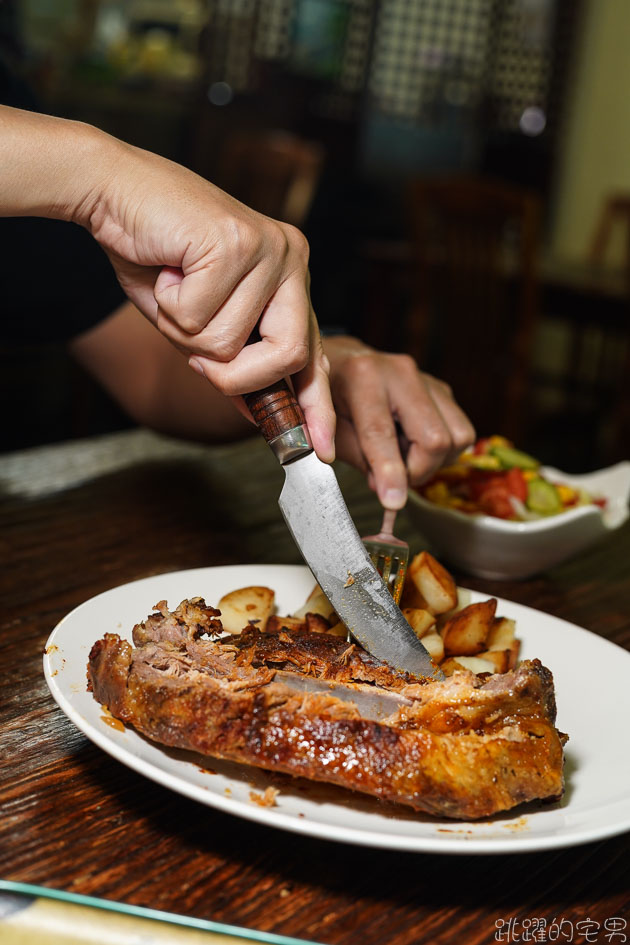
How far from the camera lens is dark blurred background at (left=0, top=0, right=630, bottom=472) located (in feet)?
16.0

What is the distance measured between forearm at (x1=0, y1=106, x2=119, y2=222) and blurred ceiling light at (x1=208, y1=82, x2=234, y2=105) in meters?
5.28

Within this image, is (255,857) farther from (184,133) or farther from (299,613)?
(184,133)

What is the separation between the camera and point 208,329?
32.5 inches

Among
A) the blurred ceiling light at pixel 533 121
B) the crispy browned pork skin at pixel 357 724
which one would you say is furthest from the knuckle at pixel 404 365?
the blurred ceiling light at pixel 533 121

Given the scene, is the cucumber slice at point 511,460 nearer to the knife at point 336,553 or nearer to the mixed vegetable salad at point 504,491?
the mixed vegetable salad at point 504,491

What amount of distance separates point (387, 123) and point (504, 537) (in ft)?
18.6

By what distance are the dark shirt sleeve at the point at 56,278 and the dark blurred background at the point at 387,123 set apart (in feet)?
8.91

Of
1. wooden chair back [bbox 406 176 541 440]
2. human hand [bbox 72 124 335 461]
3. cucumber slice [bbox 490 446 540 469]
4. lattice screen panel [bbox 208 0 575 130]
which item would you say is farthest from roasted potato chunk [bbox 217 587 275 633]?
lattice screen panel [bbox 208 0 575 130]

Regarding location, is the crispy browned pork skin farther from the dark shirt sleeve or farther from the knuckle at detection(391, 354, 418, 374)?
the dark shirt sleeve

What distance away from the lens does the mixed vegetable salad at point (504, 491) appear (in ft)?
4.23

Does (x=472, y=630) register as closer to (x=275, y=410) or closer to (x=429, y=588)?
(x=429, y=588)

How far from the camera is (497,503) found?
4.22 feet

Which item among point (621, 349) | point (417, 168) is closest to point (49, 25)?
point (417, 168)

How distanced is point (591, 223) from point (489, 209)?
286cm
